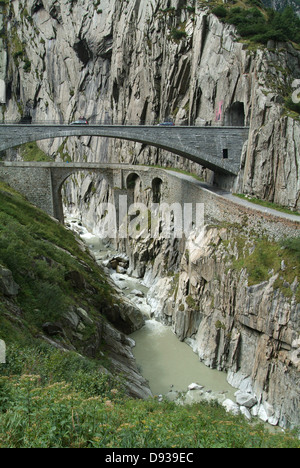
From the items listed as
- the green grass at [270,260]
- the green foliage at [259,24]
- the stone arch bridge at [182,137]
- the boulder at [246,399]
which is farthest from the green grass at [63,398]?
the green foliage at [259,24]

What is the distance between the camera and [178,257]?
1291 inches

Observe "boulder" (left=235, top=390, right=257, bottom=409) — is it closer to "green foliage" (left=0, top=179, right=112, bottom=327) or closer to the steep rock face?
the steep rock face

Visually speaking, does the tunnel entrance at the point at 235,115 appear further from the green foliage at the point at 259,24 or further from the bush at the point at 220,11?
the bush at the point at 220,11

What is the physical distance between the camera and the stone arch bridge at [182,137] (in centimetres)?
3197

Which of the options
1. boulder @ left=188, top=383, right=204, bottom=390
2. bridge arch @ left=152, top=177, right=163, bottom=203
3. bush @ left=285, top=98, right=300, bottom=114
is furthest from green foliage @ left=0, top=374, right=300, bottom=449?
bridge arch @ left=152, top=177, right=163, bottom=203

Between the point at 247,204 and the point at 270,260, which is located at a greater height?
the point at 247,204

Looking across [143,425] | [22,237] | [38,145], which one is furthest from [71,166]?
[38,145]

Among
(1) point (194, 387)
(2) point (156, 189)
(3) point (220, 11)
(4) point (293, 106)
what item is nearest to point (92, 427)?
(1) point (194, 387)

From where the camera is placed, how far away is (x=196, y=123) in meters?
41.2

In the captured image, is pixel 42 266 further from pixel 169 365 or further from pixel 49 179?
pixel 49 179

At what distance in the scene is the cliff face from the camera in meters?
27.9

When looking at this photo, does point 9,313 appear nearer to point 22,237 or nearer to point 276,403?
point 22,237

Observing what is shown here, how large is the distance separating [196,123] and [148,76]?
1346 cm

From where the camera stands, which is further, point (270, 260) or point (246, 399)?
point (270, 260)
